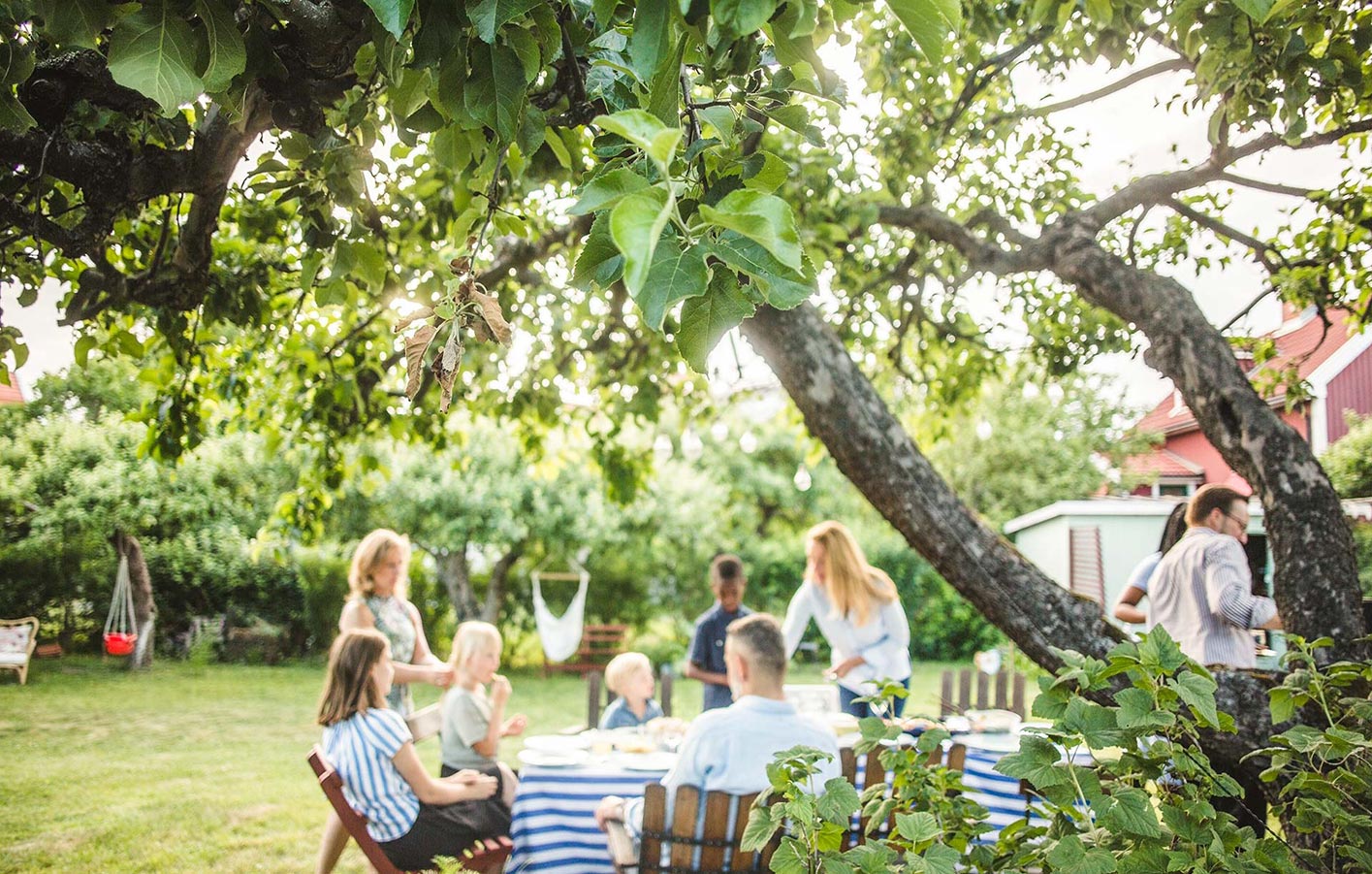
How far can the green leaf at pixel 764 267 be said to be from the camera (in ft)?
2.17

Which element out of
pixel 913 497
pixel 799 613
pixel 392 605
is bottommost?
pixel 392 605

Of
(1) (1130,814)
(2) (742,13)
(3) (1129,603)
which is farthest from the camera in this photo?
(3) (1129,603)

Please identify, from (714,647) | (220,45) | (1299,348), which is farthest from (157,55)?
(714,647)

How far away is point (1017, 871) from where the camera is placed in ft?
4.60

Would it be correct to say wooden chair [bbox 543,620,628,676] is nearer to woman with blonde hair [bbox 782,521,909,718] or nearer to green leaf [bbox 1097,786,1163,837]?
woman with blonde hair [bbox 782,521,909,718]

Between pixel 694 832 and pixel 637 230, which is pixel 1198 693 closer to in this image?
pixel 637 230

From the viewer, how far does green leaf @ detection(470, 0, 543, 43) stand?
844 mm

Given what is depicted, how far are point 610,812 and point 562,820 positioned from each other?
1.14 ft

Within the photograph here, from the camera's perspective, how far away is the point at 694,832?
291cm

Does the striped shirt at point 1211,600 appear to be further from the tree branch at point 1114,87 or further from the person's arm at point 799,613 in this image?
the person's arm at point 799,613

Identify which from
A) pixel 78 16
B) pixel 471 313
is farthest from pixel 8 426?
pixel 471 313

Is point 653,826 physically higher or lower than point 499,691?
lower

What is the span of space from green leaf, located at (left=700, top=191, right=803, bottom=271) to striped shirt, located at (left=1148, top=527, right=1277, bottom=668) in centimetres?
337

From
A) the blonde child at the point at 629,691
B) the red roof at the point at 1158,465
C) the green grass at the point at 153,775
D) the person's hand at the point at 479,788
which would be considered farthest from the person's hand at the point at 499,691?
the red roof at the point at 1158,465
